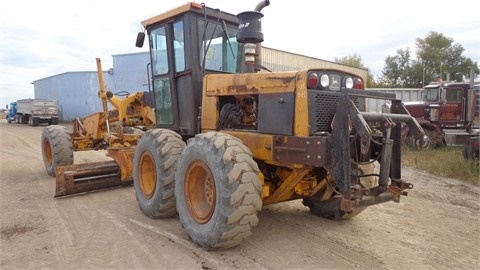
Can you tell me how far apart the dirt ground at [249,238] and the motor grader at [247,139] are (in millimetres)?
291

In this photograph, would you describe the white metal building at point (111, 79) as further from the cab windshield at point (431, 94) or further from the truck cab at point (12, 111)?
the cab windshield at point (431, 94)

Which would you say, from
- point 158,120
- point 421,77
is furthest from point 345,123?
point 421,77

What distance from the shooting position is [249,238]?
457 centimetres

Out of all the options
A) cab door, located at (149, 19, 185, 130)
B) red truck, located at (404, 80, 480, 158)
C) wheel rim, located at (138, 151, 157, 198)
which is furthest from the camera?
red truck, located at (404, 80, 480, 158)

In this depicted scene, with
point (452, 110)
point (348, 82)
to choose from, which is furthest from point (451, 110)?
point (348, 82)

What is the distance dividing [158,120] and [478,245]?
485cm

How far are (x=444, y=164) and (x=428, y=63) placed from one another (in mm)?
41093

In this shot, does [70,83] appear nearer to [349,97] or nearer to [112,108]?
[112,108]

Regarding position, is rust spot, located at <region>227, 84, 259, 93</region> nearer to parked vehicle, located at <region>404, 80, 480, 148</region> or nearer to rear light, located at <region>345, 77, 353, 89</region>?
rear light, located at <region>345, 77, 353, 89</region>

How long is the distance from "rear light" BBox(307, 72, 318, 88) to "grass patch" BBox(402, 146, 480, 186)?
6325 millimetres

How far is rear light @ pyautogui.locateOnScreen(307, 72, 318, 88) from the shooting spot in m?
4.09

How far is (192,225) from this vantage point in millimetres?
4391

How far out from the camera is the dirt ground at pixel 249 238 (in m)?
3.97

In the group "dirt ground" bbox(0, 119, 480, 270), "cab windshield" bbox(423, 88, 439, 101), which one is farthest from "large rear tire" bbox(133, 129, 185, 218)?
"cab windshield" bbox(423, 88, 439, 101)
